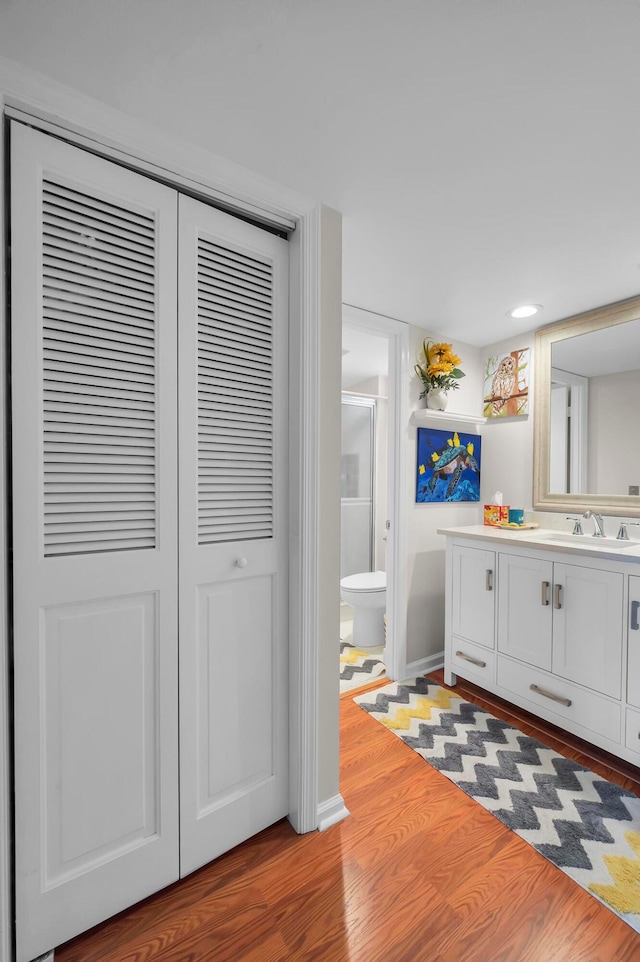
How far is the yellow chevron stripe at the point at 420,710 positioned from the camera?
2.15 metres

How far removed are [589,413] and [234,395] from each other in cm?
209

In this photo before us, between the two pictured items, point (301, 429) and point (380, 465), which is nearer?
point (301, 429)

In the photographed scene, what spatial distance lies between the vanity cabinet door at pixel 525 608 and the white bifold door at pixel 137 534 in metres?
1.34

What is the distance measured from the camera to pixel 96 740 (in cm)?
115

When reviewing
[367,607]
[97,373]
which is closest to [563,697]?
[367,607]

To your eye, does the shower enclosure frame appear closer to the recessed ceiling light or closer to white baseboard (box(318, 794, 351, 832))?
the recessed ceiling light

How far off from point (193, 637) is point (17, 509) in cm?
61

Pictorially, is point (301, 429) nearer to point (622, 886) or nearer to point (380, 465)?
point (622, 886)

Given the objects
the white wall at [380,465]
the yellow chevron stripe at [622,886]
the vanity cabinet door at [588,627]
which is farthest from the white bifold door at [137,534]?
the white wall at [380,465]

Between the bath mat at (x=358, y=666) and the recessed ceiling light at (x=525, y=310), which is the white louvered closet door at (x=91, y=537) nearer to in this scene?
the bath mat at (x=358, y=666)

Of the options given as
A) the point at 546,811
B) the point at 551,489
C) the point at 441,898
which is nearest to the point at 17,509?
the point at 441,898

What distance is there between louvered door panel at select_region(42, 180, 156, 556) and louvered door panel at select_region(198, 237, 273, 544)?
0.16m

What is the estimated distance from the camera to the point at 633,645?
5.80 feet

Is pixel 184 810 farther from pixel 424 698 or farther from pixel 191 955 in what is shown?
pixel 424 698
